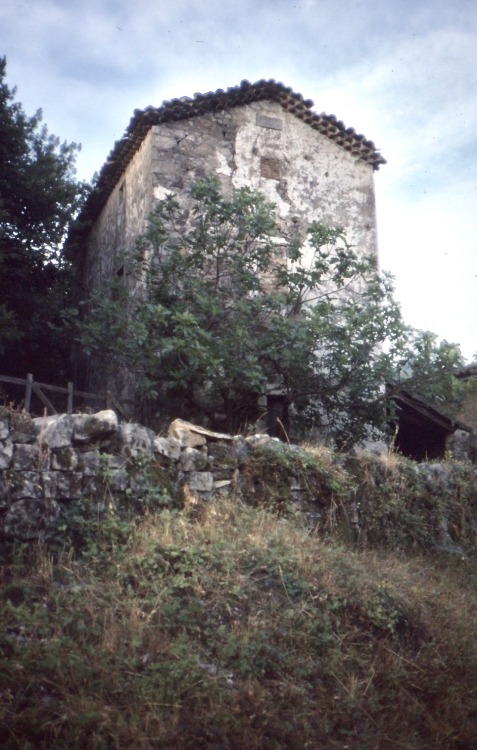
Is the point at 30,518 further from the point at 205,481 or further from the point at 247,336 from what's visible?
the point at 247,336

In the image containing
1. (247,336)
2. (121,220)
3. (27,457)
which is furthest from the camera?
(121,220)

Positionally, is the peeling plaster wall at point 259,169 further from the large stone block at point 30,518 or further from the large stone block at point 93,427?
the large stone block at point 30,518

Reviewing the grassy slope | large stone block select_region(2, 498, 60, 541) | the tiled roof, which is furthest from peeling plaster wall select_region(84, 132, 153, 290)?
the grassy slope

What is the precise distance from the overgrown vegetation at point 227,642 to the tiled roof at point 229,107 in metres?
7.75

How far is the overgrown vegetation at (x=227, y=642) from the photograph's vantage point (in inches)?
134

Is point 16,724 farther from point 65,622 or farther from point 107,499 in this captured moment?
point 107,499

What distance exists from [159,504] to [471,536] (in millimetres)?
4055

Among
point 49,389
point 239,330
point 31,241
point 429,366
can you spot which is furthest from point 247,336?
point 31,241

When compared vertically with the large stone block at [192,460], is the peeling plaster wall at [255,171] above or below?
above

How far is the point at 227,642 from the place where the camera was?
4047 mm

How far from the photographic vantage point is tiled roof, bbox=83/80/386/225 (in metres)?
11.1

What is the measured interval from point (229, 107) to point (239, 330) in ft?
17.4

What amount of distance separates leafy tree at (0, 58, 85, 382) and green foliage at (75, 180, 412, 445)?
3.29 meters

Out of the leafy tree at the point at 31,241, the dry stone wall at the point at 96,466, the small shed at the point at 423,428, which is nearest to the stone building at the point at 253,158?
the leafy tree at the point at 31,241
